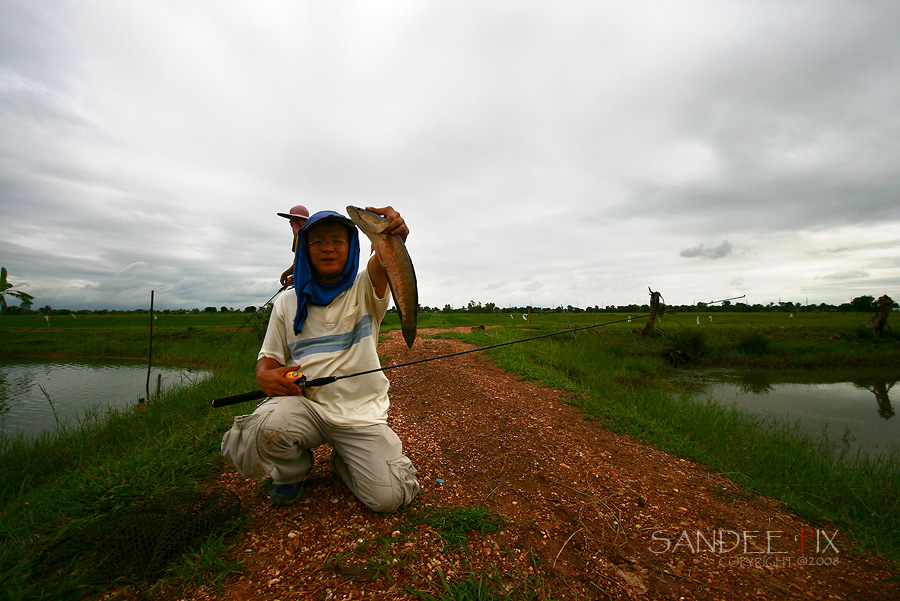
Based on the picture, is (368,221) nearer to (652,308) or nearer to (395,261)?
(395,261)

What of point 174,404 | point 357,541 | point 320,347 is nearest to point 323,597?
point 357,541

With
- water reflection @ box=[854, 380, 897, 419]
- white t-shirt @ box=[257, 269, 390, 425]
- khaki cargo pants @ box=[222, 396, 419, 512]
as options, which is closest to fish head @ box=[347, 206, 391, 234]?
white t-shirt @ box=[257, 269, 390, 425]

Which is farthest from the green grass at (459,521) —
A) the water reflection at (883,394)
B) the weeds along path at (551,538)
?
the water reflection at (883,394)

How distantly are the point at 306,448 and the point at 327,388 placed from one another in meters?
0.52

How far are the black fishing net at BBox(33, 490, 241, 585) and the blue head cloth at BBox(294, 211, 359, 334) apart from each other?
1.32 m

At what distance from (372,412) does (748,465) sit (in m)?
4.58

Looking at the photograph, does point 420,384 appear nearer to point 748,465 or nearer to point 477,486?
point 477,486

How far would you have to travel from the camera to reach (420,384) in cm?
667

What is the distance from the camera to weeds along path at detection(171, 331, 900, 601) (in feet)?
6.89

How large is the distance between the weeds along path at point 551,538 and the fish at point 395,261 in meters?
1.37

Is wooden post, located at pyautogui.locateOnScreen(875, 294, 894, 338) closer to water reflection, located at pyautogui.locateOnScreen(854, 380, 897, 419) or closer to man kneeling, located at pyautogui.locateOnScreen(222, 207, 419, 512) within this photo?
water reflection, located at pyautogui.locateOnScreen(854, 380, 897, 419)

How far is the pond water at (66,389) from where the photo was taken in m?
7.15

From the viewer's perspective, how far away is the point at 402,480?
2648 millimetres

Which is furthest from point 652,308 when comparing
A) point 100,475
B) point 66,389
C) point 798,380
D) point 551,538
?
point 66,389
